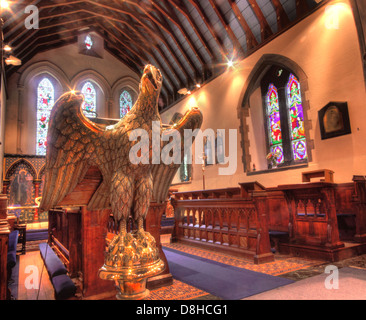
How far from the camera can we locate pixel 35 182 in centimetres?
920

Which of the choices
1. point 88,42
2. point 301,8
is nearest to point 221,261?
point 301,8

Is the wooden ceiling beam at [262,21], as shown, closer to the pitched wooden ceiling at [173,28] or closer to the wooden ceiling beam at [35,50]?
the pitched wooden ceiling at [173,28]

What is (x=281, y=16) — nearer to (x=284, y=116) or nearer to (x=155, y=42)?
(x=284, y=116)

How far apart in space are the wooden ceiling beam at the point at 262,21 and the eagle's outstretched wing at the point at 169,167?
6.65 m

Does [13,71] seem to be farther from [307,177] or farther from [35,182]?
[307,177]

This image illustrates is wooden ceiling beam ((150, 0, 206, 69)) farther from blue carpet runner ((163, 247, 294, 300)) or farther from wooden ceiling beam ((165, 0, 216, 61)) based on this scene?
blue carpet runner ((163, 247, 294, 300))

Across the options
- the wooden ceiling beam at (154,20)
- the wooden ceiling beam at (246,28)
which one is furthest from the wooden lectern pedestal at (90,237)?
the wooden ceiling beam at (154,20)

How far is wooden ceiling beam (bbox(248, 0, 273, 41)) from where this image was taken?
20.7 feet

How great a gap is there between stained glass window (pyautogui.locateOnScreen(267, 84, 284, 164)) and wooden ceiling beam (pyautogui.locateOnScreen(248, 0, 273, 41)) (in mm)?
1272

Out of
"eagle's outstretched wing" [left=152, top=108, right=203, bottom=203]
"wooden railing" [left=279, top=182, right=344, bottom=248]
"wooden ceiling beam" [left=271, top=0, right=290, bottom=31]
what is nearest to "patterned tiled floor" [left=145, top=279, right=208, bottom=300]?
"eagle's outstretched wing" [left=152, top=108, right=203, bottom=203]

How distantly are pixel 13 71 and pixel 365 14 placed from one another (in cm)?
1039

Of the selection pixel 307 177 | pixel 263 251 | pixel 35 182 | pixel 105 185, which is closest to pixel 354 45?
pixel 307 177

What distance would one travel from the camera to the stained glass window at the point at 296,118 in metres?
6.25

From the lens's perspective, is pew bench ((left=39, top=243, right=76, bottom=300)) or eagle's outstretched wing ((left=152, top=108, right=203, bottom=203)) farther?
pew bench ((left=39, top=243, right=76, bottom=300))
